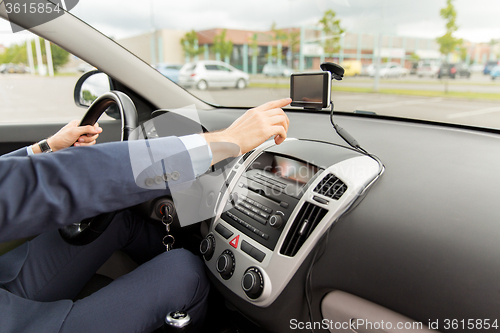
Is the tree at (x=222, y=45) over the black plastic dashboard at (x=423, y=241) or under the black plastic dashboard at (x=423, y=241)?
over

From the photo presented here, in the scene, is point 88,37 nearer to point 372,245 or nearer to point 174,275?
point 174,275

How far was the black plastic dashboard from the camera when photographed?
83cm

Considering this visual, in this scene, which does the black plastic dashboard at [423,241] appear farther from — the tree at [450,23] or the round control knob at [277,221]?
the tree at [450,23]

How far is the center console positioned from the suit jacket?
43cm

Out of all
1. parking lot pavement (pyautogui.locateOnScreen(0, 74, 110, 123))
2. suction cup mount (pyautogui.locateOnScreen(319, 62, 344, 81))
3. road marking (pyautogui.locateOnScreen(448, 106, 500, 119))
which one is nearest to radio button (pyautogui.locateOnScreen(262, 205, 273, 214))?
suction cup mount (pyautogui.locateOnScreen(319, 62, 344, 81))

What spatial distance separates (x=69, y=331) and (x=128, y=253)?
2.65 feet

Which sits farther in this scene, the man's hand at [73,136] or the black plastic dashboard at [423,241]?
the man's hand at [73,136]

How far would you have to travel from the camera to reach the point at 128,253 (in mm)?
1790

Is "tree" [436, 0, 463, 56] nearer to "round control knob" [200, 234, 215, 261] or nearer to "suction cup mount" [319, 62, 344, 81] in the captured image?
"suction cup mount" [319, 62, 344, 81]

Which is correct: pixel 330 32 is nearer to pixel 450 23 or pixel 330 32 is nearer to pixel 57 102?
pixel 450 23

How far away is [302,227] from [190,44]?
16301 mm

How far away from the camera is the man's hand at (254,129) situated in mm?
966

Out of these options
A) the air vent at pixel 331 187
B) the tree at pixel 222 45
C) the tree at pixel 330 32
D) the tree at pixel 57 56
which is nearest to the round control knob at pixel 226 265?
the air vent at pixel 331 187

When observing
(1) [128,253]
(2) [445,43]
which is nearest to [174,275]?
(1) [128,253]
